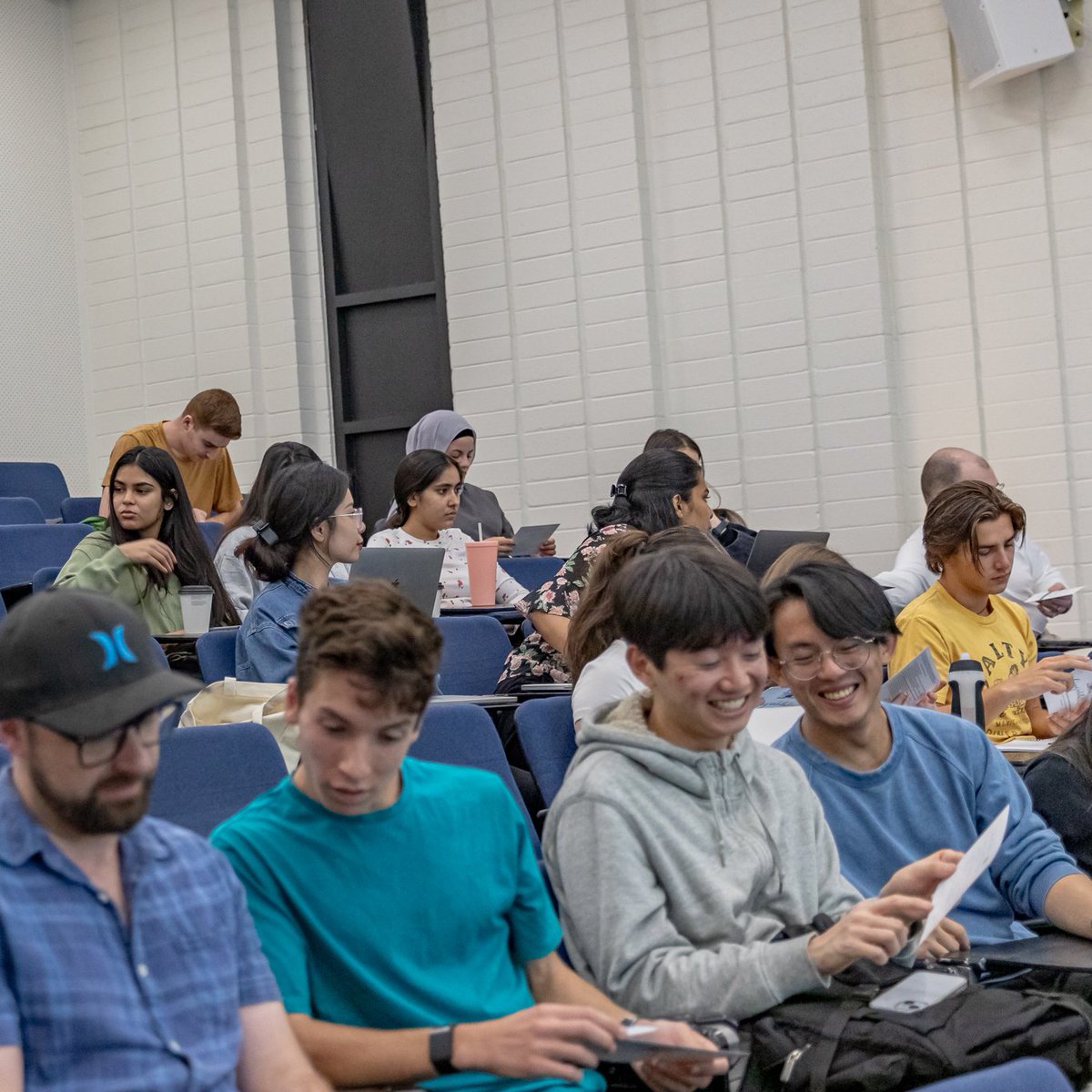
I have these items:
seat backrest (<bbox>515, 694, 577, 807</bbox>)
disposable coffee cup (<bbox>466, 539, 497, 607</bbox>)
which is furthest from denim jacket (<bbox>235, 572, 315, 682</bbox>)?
disposable coffee cup (<bbox>466, 539, 497, 607</bbox>)

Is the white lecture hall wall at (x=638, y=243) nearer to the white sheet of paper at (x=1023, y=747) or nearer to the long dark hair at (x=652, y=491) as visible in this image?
the long dark hair at (x=652, y=491)

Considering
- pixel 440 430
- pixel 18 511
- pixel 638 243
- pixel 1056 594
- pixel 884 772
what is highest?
pixel 638 243

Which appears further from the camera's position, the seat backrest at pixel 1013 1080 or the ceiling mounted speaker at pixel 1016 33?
the ceiling mounted speaker at pixel 1016 33

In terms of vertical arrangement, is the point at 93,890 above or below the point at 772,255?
below

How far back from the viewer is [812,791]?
81.8 inches

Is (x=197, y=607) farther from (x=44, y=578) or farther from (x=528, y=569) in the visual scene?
(x=528, y=569)

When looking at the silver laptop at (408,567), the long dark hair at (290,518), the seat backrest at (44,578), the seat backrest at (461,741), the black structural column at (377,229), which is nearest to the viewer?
the seat backrest at (461,741)

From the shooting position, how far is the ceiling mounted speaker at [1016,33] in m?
5.82

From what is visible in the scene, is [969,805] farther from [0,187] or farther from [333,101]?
[0,187]

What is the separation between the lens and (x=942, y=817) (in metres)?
2.26

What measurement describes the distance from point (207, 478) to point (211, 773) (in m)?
4.58

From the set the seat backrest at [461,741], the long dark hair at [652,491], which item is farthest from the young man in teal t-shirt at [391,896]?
the long dark hair at [652,491]

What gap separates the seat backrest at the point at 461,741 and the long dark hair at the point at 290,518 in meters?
1.26

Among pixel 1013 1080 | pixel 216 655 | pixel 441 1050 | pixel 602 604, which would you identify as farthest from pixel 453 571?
pixel 1013 1080
